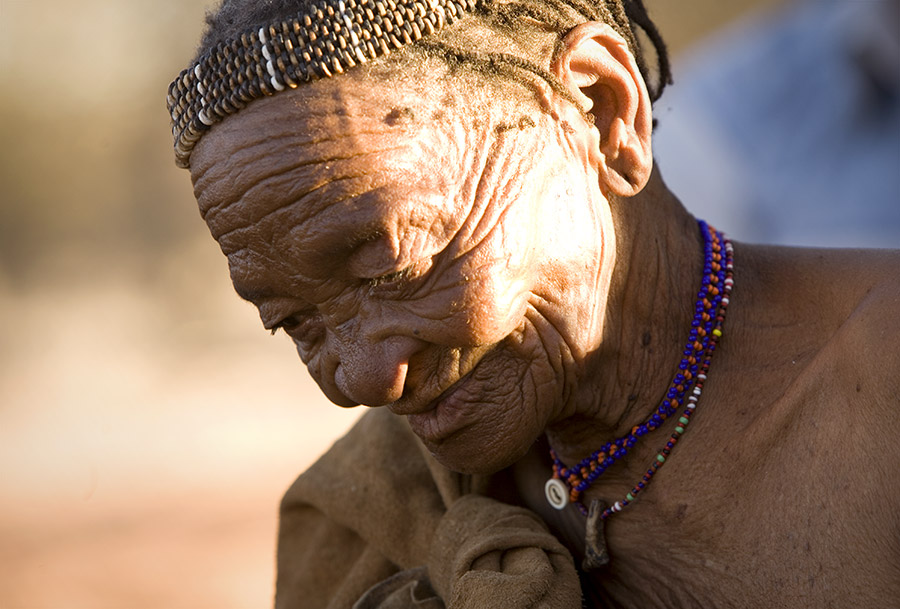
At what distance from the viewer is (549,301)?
1.96 m

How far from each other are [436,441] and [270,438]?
4445 millimetres

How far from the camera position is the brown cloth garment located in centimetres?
200

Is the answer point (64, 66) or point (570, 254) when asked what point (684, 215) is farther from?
point (64, 66)

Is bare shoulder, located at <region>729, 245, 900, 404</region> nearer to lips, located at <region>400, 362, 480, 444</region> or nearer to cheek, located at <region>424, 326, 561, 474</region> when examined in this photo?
cheek, located at <region>424, 326, 561, 474</region>

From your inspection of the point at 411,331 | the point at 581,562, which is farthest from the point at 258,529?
the point at 411,331

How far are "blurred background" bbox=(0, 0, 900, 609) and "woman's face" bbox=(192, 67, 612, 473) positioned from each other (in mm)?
1826

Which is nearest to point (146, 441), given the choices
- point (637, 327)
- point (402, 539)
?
point (402, 539)

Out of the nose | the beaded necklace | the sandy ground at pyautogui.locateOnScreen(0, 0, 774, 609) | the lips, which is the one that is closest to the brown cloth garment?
the beaded necklace

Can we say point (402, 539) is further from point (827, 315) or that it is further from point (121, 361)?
point (121, 361)

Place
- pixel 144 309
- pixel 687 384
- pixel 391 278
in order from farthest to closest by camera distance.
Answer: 1. pixel 144 309
2. pixel 687 384
3. pixel 391 278

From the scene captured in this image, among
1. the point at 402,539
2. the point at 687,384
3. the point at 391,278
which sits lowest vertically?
the point at 402,539

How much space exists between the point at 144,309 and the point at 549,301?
6.59 m

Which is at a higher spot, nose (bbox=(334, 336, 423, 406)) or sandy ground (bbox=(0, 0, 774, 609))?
nose (bbox=(334, 336, 423, 406))

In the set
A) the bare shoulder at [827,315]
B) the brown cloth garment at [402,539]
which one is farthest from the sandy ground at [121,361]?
the bare shoulder at [827,315]
